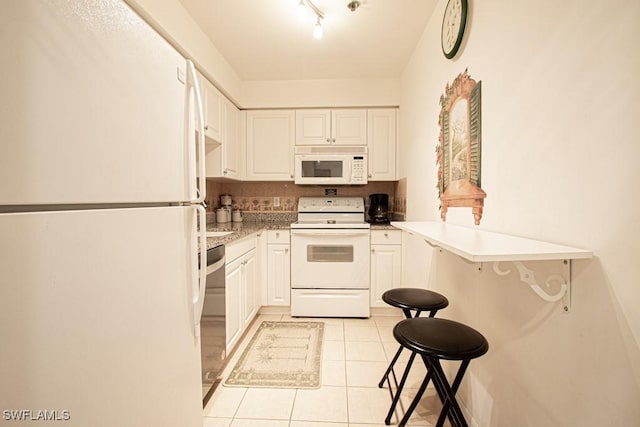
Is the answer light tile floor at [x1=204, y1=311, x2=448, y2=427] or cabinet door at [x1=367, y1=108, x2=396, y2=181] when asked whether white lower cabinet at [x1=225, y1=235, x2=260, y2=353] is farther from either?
cabinet door at [x1=367, y1=108, x2=396, y2=181]

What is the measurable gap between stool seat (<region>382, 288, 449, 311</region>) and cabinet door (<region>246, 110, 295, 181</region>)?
1871mm

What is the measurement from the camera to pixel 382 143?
3.02 metres

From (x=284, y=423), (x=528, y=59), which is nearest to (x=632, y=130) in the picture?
(x=528, y=59)

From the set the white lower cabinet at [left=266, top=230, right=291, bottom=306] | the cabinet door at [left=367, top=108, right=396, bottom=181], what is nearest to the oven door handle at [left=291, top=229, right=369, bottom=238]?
the white lower cabinet at [left=266, top=230, right=291, bottom=306]

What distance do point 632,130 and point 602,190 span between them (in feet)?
0.49

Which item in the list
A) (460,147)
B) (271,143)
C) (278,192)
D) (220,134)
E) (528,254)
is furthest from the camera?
(278,192)

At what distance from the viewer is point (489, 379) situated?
1.22m

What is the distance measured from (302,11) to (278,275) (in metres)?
2.23

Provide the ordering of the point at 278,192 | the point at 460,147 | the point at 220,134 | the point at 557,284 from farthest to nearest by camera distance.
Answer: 1. the point at 278,192
2. the point at 220,134
3. the point at 460,147
4. the point at 557,284

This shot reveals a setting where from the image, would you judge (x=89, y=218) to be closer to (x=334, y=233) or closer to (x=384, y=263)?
(x=334, y=233)

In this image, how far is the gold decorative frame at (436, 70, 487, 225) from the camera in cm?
131

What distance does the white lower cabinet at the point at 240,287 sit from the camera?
1.99 meters

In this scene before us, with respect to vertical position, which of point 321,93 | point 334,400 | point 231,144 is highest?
point 321,93

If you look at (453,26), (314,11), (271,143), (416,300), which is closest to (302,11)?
(314,11)
